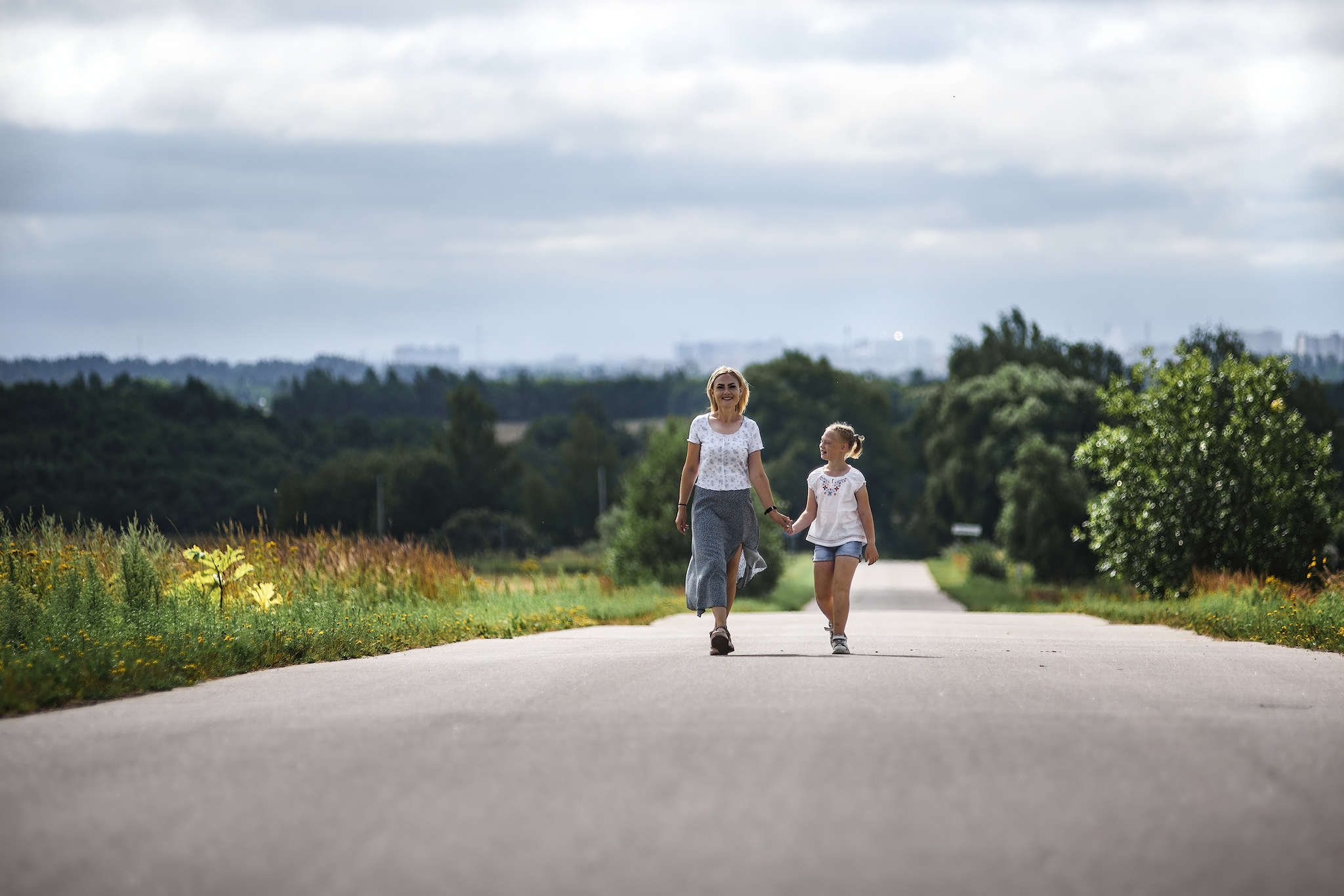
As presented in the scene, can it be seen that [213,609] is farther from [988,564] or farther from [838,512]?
[988,564]

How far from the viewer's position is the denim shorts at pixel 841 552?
35.4 ft

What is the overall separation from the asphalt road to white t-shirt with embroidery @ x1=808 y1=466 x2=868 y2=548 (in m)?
2.48

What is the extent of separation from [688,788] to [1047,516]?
187ft

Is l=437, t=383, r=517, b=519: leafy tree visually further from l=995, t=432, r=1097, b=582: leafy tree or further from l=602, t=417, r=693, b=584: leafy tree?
l=602, t=417, r=693, b=584: leafy tree

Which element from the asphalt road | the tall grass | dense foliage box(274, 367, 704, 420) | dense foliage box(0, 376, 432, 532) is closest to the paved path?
the tall grass

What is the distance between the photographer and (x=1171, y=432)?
26609 millimetres

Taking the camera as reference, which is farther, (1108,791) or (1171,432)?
(1171,432)

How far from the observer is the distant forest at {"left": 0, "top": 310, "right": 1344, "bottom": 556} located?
72312 mm

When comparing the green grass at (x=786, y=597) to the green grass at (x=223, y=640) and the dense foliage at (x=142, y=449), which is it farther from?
the dense foliage at (x=142, y=449)

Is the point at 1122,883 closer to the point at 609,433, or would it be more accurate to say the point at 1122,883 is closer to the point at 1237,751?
the point at 1237,751

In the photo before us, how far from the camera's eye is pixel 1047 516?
196 ft

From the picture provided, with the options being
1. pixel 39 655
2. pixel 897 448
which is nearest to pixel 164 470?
pixel 897 448

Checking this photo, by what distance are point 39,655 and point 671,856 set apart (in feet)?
20.2

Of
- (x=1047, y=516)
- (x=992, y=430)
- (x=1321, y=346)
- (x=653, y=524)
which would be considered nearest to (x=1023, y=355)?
(x=992, y=430)
